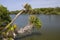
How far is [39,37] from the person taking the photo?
30.5 m

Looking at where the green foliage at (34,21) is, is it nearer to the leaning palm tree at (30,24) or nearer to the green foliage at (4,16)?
the leaning palm tree at (30,24)

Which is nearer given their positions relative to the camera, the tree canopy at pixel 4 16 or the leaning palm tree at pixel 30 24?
the leaning palm tree at pixel 30 24

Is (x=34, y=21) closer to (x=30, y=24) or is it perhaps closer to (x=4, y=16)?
(x=30, y=24)

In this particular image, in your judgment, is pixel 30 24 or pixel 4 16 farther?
pixel 30 24

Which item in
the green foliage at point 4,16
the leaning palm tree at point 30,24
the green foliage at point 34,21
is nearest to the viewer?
the leaning palm tree at point 30,24

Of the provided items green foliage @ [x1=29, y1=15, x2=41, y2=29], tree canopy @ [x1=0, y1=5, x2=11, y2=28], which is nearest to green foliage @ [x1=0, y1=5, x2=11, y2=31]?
tree canopy @ [x1=0, y1=5, x2=11, y2=28]

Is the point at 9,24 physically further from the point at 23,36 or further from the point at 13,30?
the point at 23,36

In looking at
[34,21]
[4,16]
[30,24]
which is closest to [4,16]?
[4,16]

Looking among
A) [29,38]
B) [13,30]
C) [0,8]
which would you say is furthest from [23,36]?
[0,8]

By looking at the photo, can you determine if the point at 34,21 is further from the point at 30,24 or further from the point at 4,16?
the point at 4,16

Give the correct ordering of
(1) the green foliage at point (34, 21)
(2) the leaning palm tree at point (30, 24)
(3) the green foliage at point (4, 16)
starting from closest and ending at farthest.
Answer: (2) the leaning palm tree at point (30, 24) → (3) the green foliage at point (4, 16) → (1) the green foliage at point (34, 21)

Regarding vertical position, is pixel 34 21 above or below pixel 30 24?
A: above

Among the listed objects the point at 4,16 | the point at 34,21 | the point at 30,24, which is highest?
the point at 4,16

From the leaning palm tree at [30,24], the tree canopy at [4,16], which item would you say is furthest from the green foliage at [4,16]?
the leaning palm tree at [30,24]
